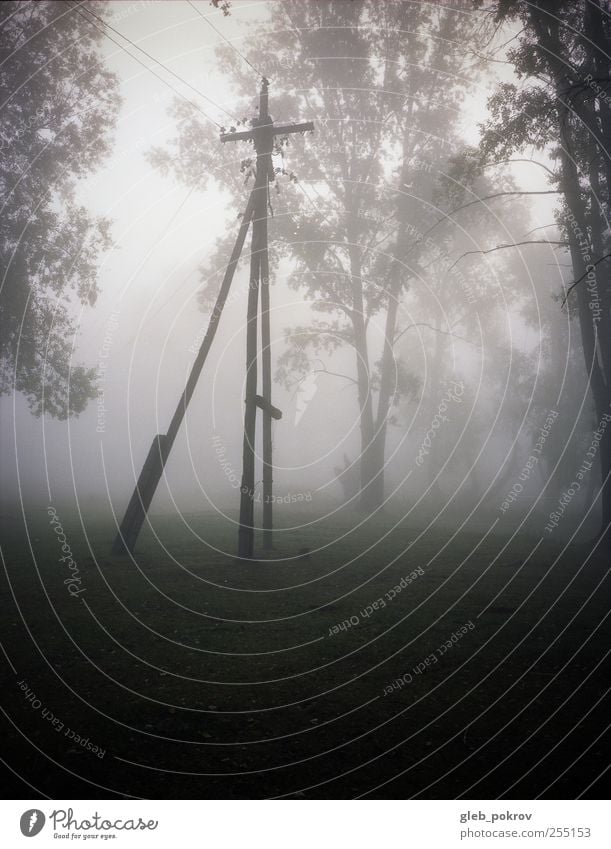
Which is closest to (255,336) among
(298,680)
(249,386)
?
(249,386)

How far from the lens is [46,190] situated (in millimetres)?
15391

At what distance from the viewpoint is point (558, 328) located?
2789 cm

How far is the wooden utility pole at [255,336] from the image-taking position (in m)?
10.1

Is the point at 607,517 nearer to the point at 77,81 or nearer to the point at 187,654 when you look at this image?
the point at 187,654

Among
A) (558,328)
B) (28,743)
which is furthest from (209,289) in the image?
(558,328)

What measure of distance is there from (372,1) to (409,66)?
2648 millimetres

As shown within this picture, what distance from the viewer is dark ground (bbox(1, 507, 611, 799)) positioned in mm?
3461

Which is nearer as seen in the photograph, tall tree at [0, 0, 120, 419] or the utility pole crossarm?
the utility pole crossarm

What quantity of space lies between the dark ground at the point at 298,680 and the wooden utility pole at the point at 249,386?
0.95 meters
